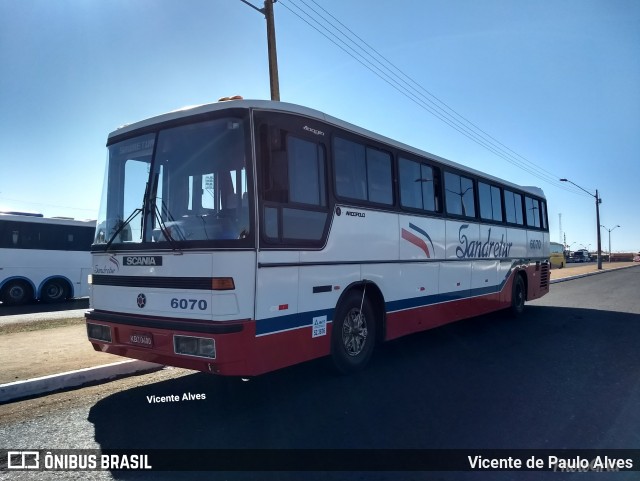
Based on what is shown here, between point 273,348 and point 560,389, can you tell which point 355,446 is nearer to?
point 273,348

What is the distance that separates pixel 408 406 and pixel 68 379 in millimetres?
4250

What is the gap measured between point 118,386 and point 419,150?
599cm

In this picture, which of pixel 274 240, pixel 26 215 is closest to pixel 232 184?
pixel 274 240

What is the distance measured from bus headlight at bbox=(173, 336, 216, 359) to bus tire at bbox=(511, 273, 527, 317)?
374 inches

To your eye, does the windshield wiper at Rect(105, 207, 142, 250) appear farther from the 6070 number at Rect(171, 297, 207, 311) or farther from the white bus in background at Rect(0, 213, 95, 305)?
the white bus in background at Rect(0, 213, 95, 305)

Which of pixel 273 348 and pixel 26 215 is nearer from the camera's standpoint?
pixel 273 348

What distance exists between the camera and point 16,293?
1608cm

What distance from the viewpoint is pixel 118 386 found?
236 inches

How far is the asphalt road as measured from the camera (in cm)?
417

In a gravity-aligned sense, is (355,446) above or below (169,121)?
below

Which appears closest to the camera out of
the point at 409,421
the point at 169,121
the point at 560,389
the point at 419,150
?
the point at 409,421

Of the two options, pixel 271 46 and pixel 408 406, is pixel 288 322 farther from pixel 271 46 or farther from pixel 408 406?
pixel 271 46

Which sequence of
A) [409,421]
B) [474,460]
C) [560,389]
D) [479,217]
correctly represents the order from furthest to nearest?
[479,217] → [560,389] → [409,421] → [474,460]

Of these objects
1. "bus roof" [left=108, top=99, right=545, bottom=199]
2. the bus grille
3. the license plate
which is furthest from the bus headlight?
the bus grille
